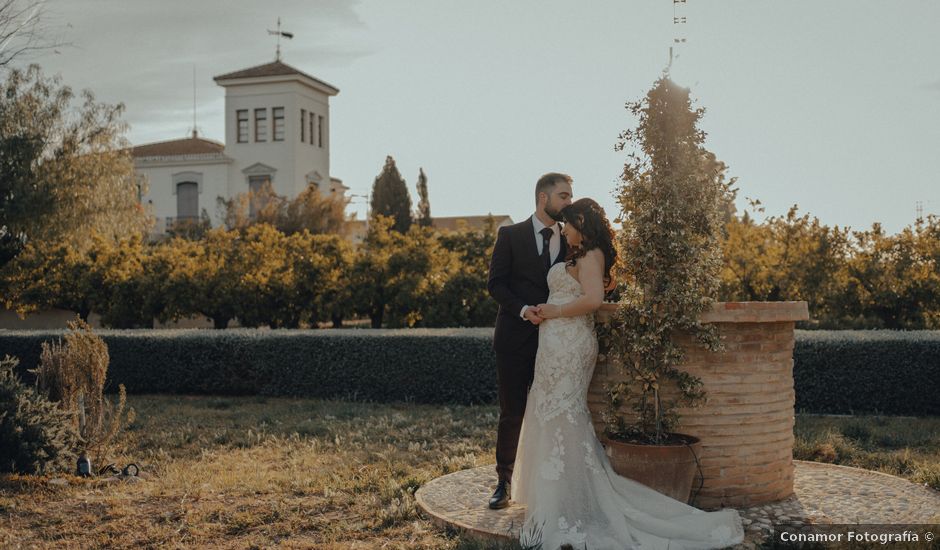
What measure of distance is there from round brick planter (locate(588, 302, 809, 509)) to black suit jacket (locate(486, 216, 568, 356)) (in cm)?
52

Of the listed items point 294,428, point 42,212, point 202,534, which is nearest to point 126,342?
point 294,428

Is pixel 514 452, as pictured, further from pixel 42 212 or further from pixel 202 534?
pixel 42 212

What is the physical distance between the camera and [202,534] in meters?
5.80

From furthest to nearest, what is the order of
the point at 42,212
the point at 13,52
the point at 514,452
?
the point at 42,212, the point at 13,52, the point at 514,452

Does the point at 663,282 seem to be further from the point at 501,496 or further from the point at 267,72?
the point at 267,72

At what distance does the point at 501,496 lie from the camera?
614 centimetres

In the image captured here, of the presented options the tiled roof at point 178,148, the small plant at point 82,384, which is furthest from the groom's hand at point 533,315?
the tiled roof at point 178,148

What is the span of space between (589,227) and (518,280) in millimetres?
718

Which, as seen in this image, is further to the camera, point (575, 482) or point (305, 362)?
point (305, 362)

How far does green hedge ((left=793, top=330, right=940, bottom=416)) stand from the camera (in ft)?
35.4

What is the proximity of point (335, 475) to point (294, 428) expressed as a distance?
9.26ft

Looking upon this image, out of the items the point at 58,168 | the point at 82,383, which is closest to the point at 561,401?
the point at 82,383

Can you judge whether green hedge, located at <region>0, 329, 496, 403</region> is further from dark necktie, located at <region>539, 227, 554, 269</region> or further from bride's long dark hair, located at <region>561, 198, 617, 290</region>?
bride's long dark hair, located at <region>561, 198, 617, 290</region>

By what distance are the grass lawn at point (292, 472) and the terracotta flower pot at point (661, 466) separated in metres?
1.23
